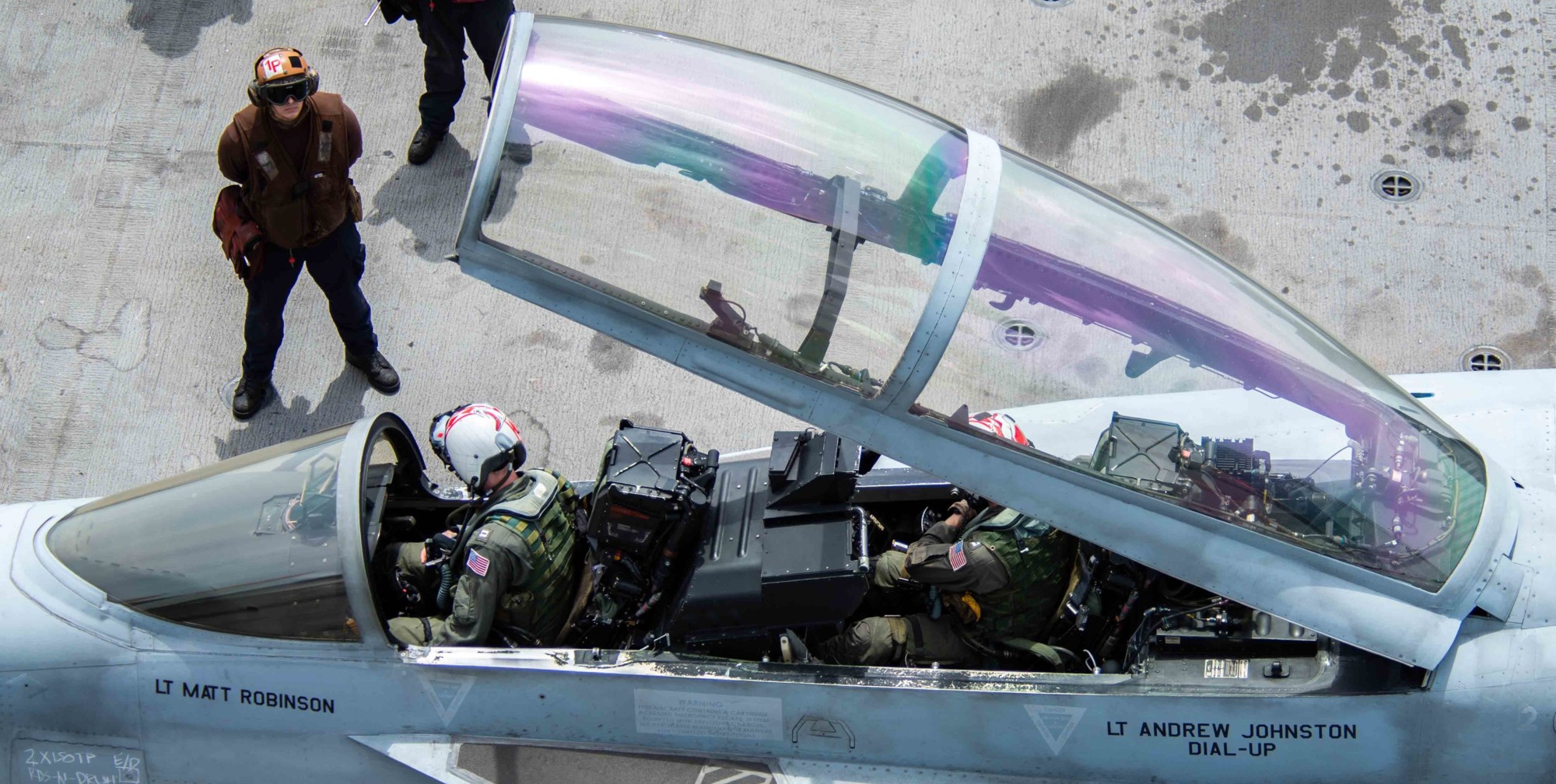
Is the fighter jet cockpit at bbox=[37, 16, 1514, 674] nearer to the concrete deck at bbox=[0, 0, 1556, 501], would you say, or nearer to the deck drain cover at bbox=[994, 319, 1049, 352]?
the deck drain cover at bbox=[994, 319, 1049, 352]

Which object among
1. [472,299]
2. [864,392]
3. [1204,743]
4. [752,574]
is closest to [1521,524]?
[1204,743]

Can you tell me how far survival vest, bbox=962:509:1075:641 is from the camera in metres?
4.50

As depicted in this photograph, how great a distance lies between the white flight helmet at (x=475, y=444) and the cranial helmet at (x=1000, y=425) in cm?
168

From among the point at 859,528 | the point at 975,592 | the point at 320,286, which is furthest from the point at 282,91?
the point at 975,592

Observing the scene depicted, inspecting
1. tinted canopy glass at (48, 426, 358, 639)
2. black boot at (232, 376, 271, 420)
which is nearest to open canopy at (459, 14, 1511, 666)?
tinted canopy glass at (48, 426, 358, 639)

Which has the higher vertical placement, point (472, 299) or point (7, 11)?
point (7, 11)

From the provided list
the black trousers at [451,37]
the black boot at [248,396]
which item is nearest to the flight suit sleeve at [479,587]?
the black boot at [248,396]

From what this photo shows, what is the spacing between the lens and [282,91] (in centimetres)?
538

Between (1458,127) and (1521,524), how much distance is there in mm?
3837

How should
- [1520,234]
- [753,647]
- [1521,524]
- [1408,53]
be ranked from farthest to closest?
[1408,53], [1520,234], [753,647], [1521,524]

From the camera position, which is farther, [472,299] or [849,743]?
[472,299]

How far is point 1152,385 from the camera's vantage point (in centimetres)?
402

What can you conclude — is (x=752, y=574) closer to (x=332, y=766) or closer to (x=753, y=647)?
(x=753, y=647)

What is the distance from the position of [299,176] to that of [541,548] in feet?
6.87
